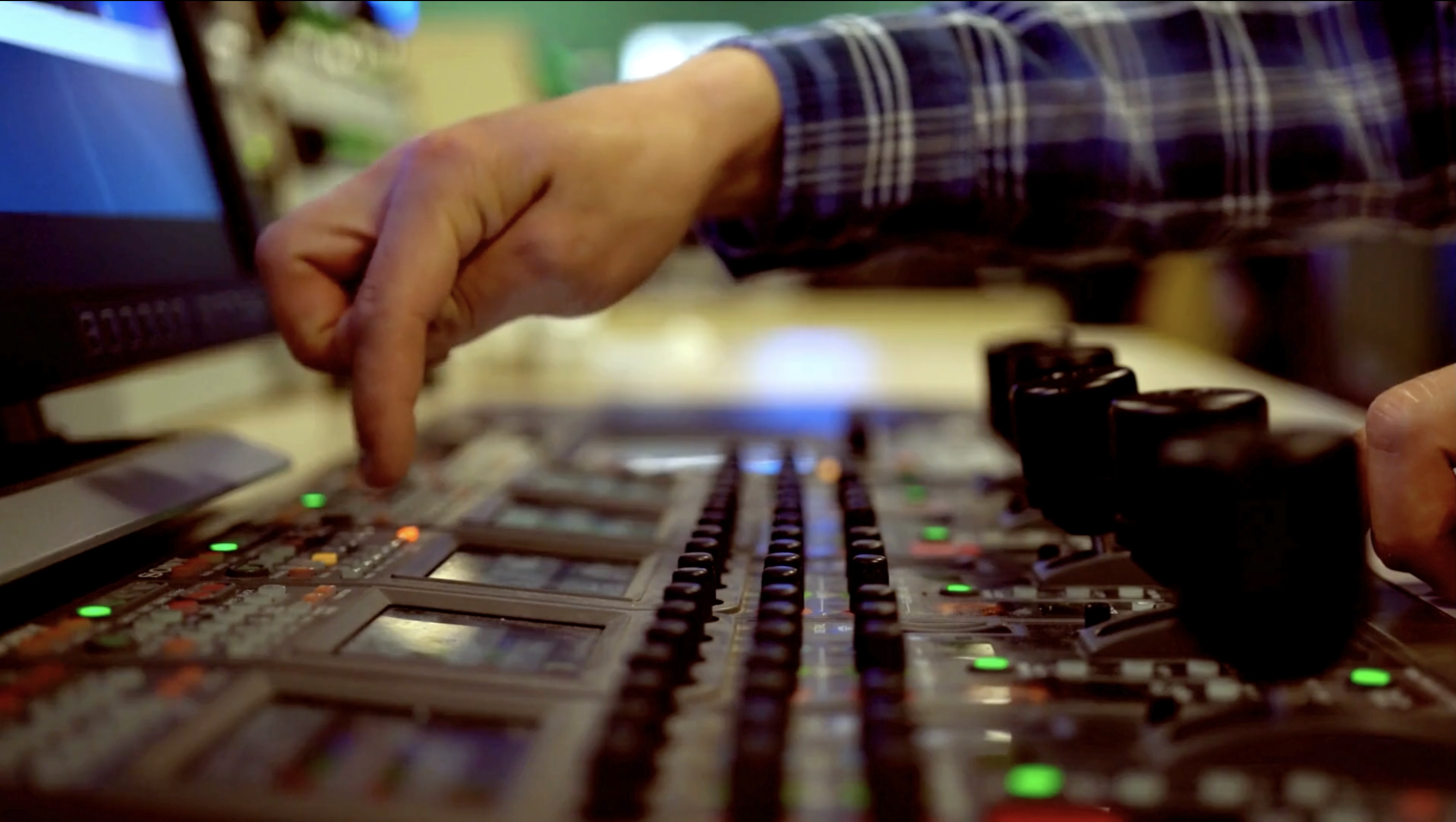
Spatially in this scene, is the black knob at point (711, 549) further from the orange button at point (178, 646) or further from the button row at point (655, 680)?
the orange button at point (178, 646)

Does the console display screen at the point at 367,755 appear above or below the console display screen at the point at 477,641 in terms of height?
above

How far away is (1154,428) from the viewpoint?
471 millimetres

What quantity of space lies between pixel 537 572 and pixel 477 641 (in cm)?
13

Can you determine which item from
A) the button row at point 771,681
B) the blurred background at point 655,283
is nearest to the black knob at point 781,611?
the button row at point 771,681

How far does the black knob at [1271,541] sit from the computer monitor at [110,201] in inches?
23.1

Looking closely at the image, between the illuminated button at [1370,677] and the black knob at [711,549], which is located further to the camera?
the black knob at [711,549]

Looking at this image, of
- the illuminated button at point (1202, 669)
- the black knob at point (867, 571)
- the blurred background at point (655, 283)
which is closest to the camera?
the illuminated button at point (1202, 669)

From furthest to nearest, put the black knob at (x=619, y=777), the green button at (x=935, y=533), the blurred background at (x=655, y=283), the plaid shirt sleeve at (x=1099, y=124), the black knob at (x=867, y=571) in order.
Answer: the blurred background at (x=655, y=283) < the plaid shirt sleeve at (x=1099, y=124) < the green button at (x=935, y=533) < the black knob at (x=867, y=571) < the black knob at (x=619, y=777)

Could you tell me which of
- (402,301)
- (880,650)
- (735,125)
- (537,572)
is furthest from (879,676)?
(735,125)

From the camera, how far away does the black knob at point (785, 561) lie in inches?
22.2

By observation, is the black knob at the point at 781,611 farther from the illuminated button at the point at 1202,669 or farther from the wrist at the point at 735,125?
the wrist at the point at 735,125

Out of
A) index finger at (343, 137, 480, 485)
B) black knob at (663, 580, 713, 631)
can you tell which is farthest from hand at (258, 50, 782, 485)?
black knob at (663, 580, 713, 631)

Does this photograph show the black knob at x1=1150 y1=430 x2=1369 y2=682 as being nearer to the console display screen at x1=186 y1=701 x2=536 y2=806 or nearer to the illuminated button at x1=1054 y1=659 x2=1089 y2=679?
the illuminated button at x1=1054 y1=659 x2=1089 y2=679

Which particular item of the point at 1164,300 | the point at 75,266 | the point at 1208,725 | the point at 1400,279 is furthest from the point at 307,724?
the point at 1164,300
